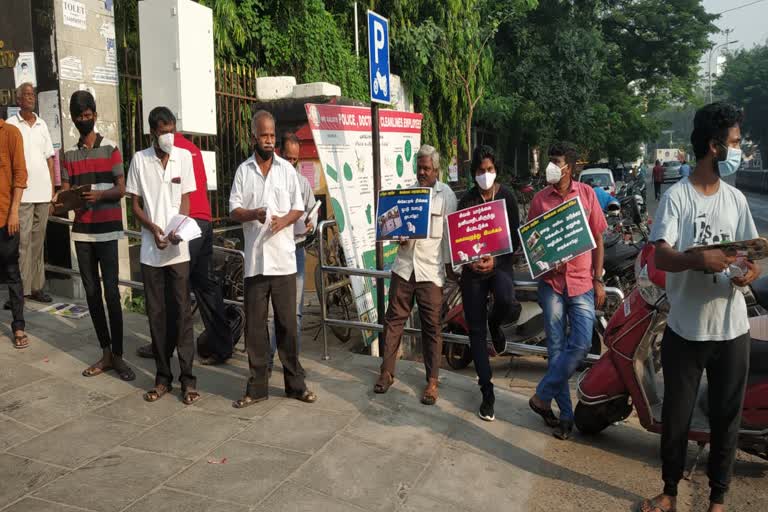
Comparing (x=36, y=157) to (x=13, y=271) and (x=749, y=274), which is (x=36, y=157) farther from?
(x=749, y=274)

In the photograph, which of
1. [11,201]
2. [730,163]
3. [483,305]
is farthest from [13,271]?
[730,163]

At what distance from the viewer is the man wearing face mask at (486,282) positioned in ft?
14.6

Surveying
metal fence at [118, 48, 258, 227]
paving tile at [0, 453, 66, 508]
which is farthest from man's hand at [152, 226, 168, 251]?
metal fence at [118, 48, 258, 227]

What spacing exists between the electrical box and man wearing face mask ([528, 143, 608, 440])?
371 centimetres

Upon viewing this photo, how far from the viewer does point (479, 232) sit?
4406mm

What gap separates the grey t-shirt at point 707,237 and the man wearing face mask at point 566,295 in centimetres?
106

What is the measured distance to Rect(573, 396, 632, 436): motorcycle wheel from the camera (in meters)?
4.25

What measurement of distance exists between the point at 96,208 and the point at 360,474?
8.87 ft

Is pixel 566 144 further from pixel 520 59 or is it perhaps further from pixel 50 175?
pixel 520 59

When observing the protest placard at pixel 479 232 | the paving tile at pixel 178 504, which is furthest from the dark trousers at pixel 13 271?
the protest placard at pixel 479 232

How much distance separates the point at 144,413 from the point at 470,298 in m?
2.28

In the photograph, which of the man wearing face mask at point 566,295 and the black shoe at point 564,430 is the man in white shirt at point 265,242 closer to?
the man wearing face mask at point 566,295

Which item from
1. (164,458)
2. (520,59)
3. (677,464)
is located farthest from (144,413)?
(520,59)

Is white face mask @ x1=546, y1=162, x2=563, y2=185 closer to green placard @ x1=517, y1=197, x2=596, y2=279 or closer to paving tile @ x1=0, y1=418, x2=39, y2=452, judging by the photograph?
green placard @ x1=517, y1=197, x2=596, y2=279
